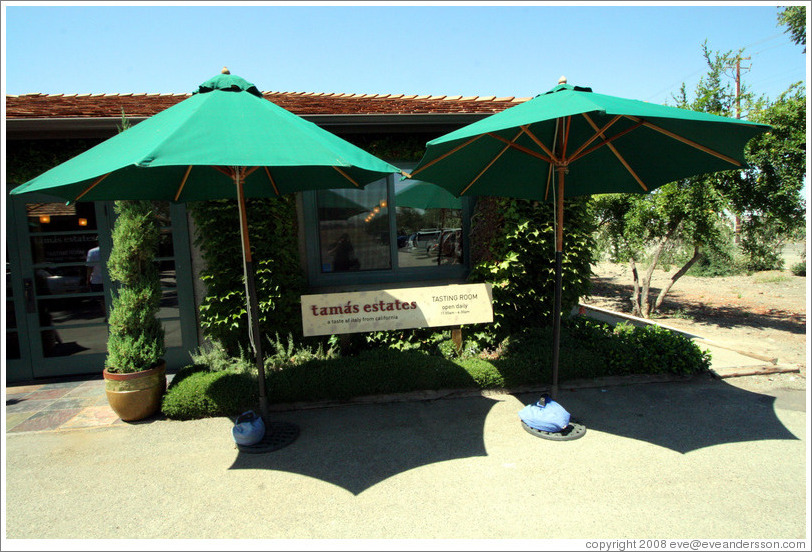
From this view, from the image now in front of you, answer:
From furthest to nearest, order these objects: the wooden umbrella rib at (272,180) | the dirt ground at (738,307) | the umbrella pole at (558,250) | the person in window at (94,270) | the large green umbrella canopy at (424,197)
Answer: the dirt ground at (738,307)
the large green umbrella canopy at (424,197)
the person in window at (94,270)
the wooden umbrella rib at (272,180)
the umbrella pole at (558,250)

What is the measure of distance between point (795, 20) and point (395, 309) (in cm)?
1485

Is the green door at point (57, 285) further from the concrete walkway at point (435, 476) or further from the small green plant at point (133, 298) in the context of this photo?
the concrete walkway at point (435, 476)

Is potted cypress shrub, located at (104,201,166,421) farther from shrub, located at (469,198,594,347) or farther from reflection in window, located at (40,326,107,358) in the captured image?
shrub, located at (469,198,594,347)

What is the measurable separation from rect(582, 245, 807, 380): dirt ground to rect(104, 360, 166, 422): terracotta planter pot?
588 centimetres

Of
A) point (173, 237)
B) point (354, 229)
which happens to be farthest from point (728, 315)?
point (173, 237)

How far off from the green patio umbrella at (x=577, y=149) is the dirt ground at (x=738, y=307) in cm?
266

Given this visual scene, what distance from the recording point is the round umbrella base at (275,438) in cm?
363

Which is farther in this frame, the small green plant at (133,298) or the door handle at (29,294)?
the door handle at (29,294)

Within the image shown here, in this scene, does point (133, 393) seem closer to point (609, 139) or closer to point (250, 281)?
point (250, 281)

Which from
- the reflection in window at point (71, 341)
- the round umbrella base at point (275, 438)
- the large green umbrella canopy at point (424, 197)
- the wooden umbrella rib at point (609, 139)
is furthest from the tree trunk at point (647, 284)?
the reflection in window at point (71, 341)

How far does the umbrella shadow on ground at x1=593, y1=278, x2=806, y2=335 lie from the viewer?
806 cm

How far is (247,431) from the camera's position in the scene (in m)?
3.64

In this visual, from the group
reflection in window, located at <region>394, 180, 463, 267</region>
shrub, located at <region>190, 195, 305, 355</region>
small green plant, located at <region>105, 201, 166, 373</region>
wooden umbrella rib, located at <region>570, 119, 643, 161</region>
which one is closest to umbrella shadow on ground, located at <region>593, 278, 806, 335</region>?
reflection in window, located at <region>394, 180, 463, 267</region>

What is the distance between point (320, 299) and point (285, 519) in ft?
7.78
